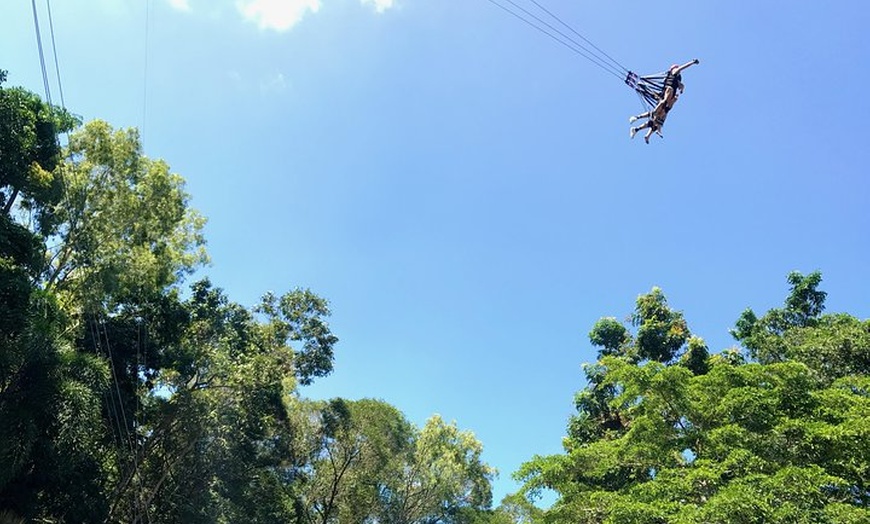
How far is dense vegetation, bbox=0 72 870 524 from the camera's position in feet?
30.9

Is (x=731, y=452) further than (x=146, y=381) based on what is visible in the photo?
No

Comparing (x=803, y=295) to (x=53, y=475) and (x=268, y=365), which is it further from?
(x=53, y=475)

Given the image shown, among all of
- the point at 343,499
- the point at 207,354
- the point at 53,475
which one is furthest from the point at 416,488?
the point at 53,475

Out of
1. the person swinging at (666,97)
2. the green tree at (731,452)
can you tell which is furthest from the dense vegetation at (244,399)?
the person swinging at (666,97)

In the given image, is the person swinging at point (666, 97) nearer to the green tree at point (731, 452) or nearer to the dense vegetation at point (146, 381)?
the green tree at point (731, 452)

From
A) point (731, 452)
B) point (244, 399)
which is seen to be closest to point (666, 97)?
point (731, 452)

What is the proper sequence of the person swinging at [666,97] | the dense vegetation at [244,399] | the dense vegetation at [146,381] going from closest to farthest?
the person swinging at [666,97]
the dense vegetation at [244,399]
the dense vegetation at [146,381]

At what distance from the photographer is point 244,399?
17234 millimetres

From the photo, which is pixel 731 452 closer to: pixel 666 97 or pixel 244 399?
pixel 666 97

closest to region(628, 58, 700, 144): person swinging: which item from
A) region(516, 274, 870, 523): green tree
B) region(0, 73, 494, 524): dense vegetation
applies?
region(516, 274, 870, 523): green tree

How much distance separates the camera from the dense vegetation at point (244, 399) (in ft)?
30.9

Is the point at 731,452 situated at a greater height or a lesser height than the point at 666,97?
lesser

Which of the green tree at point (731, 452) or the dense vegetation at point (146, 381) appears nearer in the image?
the green tree at point (731, 452)

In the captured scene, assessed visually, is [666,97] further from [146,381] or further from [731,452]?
[146,381]
